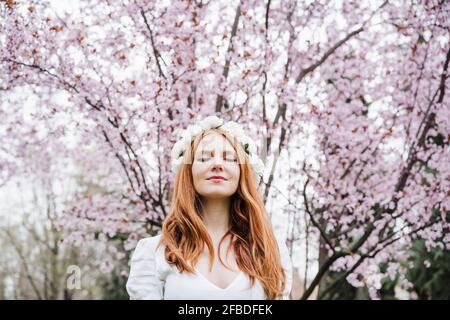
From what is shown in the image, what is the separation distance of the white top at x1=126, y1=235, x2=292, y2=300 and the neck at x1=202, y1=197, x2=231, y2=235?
7.9 inches

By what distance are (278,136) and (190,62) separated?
1051 millimetres

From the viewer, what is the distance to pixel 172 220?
1967mm

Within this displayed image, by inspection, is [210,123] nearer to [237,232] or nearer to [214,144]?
[214,144]

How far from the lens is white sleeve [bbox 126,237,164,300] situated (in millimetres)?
1810

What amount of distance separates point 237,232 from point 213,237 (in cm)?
10

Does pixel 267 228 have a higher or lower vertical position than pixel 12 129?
lower

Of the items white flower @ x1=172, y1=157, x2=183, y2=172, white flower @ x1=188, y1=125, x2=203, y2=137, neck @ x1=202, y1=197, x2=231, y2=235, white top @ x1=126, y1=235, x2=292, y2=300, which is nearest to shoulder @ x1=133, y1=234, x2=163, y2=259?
white top @ x1=126, y1=235, x2=292, y2=300

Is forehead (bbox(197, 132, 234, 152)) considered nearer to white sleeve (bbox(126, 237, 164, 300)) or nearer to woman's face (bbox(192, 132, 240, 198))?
woman's face (bbox(192, 132, 240, 198))

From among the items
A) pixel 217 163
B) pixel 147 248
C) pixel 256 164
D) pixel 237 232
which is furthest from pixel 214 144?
pixel 147 248

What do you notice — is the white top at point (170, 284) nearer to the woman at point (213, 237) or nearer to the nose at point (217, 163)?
the woman at point (213, 237)

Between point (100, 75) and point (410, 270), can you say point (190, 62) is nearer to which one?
point (100, 75)

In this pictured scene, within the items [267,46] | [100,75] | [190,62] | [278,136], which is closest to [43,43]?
[100,75]

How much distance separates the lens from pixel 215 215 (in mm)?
2004

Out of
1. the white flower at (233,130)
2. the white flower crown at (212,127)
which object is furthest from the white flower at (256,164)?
the white flower at (233,130)
